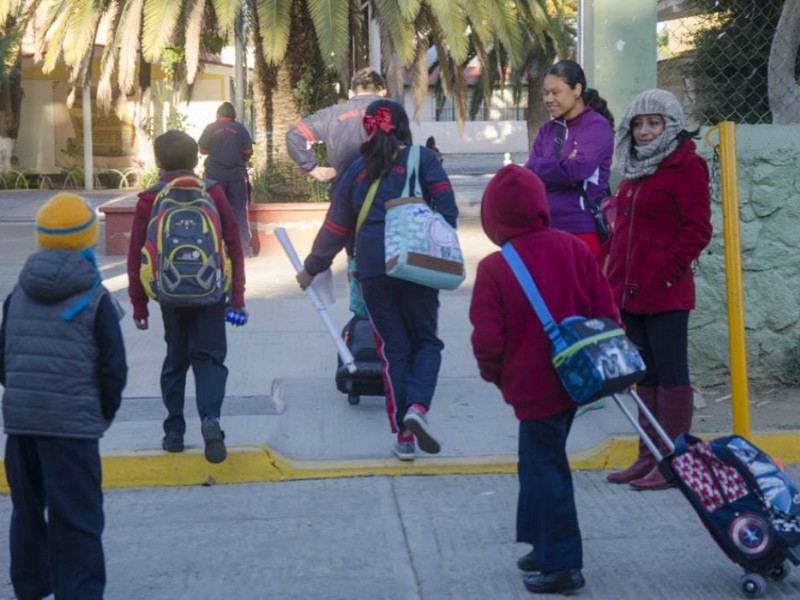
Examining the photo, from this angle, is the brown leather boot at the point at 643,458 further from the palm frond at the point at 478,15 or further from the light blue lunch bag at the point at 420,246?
the palm frond at the point at 478,15

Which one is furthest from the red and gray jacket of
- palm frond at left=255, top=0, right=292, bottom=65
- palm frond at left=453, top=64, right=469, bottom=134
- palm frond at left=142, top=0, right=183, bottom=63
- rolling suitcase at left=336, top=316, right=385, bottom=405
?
palm frond at left=453, top=64, right=469, bottom=134

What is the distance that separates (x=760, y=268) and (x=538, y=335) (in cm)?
355

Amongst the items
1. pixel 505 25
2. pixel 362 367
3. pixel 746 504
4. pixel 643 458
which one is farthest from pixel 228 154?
pixel 746 504

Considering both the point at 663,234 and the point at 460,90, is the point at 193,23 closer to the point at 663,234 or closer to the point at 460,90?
the point at 460,90

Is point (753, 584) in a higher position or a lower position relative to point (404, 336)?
lower

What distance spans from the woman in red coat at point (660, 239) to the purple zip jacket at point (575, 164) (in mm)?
564

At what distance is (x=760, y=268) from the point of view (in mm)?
7609

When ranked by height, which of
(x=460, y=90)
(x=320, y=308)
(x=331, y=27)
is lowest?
(x=320, y=308)

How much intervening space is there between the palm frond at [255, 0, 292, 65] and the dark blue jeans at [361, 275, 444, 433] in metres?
8.81

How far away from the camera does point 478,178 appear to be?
1276 inches

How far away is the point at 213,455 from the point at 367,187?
1.48 meters

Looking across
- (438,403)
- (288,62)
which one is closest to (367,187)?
(438,403)

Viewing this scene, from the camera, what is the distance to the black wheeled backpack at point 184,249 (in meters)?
5.80

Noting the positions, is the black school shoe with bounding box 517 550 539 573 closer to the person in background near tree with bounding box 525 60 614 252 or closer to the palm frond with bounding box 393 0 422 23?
the person in background near tree with bounding box 525 60 614 252
